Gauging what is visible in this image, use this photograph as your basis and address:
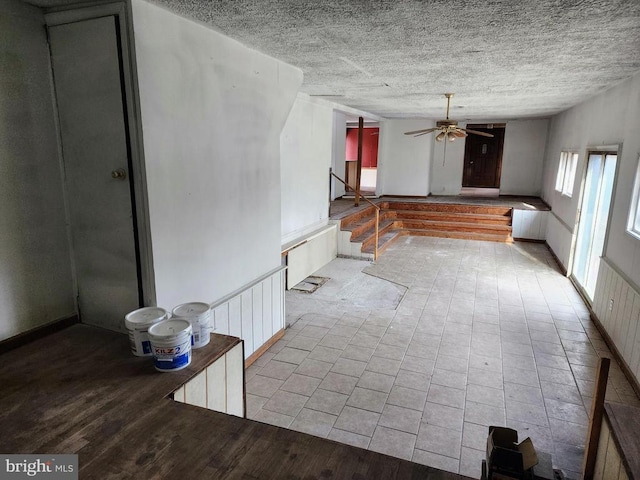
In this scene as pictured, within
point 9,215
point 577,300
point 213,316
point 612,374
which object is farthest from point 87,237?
point 577,300

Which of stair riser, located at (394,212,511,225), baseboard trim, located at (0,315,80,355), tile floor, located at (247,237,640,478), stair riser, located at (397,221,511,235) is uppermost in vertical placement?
baseboard trim, located at (0,315,80,355)

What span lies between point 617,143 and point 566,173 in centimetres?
321

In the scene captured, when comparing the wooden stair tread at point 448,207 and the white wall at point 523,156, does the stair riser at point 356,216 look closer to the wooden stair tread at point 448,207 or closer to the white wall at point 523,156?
the wooden stair tread at point 448,207

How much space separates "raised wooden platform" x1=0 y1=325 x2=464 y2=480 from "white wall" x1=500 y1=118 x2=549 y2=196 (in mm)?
10561

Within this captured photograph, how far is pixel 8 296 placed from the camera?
2.14m

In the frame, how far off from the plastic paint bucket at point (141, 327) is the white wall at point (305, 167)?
10.8 feet

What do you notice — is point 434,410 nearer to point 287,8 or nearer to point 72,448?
point 72,448

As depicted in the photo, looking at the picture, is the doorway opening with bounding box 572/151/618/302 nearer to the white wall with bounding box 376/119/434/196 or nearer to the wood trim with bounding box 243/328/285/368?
the wood trim with bounding box 243/328/285/368

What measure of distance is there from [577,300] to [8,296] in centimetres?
578

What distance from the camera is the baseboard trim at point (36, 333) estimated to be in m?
2.14

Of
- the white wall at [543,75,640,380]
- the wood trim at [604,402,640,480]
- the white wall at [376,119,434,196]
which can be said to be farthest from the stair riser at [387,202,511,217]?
the wood trim at [604,402,640,480]

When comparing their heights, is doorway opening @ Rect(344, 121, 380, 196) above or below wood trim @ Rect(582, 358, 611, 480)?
above

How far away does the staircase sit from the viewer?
824 centimetres

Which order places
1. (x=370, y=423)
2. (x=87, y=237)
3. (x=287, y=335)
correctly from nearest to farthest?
(x=87, y=237)
(x=370, y=423)
(x=287, y=335)
